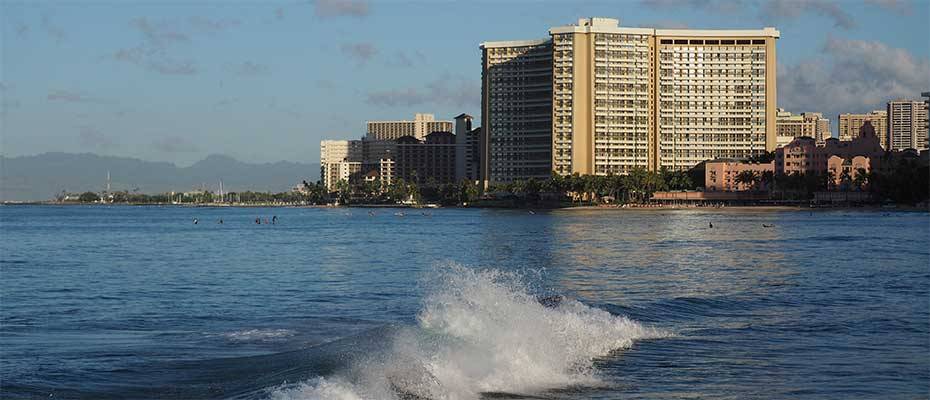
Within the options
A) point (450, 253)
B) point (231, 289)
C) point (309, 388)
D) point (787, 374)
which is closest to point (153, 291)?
point (231, 289)

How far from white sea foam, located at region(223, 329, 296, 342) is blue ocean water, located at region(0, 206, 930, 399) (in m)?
0.08

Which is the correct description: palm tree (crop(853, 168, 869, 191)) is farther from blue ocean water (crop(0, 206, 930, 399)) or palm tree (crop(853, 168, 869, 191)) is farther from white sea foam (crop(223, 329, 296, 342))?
white sea foam (crop(223, 329, 296, 342))

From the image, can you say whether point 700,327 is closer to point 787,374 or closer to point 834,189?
point 787,374

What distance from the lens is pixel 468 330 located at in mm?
22984

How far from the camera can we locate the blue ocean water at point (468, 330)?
61.8 feet

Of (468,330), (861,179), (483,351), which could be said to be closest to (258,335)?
(468,330)

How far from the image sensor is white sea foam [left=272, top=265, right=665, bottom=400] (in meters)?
17.9

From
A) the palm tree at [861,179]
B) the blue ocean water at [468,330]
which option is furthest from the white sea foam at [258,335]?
the palm tree at [861,179]

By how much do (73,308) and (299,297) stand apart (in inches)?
285

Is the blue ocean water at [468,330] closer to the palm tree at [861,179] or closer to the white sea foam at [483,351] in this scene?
the white sea foam at [483,351]

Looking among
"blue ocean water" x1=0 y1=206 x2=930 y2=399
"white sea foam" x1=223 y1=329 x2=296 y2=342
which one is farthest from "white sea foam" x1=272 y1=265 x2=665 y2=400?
"white sea foam" x1=223 y1=329 x2=296 y2=342

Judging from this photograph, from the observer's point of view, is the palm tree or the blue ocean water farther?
the palm tree

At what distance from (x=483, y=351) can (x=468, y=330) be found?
2.30 meters

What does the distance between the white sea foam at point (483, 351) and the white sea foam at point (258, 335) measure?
3430 millimetres
